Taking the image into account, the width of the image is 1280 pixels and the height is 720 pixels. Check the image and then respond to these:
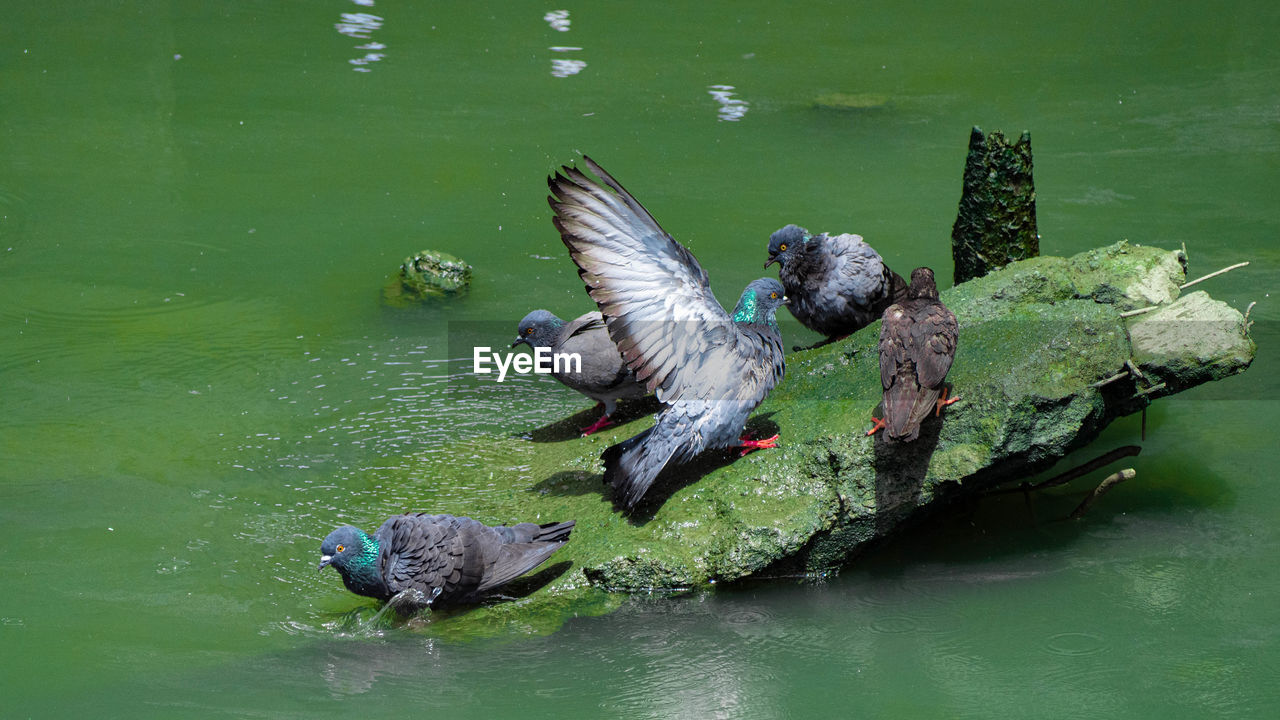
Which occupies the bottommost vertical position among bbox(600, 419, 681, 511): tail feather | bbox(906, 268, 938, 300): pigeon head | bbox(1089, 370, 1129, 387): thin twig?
bbox(600, 419, 681, 511): tail feather

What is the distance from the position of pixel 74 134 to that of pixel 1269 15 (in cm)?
1137

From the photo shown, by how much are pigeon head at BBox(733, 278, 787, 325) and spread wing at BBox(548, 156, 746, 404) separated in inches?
12.1

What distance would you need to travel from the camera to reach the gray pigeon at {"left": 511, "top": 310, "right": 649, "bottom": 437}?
5863 mm

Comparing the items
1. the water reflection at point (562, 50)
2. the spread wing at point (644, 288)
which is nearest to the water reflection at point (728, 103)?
the water reflection at point (562, 50)

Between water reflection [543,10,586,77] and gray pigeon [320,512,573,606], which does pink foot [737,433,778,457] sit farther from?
water reflection [543,10,586,77]

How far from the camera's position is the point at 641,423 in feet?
19.7

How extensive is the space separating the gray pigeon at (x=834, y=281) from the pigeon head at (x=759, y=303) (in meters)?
0.94

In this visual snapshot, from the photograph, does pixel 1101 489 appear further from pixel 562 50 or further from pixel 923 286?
pixel 562 50

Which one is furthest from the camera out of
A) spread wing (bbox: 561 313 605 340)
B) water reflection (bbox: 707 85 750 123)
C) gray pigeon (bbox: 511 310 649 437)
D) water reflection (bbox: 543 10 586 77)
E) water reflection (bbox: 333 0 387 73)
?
water reflection (bbox: 333 0 387 73)

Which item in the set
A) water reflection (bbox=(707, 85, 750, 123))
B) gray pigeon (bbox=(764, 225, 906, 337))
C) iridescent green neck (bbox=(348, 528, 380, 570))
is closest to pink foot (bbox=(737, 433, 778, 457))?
gray pigeon (bbox=(764, 225, 906, 337))

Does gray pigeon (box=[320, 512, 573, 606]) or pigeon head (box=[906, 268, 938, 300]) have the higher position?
pigeon head (box=[906, 268, 938, 300])

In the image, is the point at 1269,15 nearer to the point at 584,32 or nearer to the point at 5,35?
the point at 584,32

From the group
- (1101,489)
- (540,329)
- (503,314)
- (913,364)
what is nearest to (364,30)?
(503,314)

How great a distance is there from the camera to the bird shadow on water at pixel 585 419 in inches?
243
